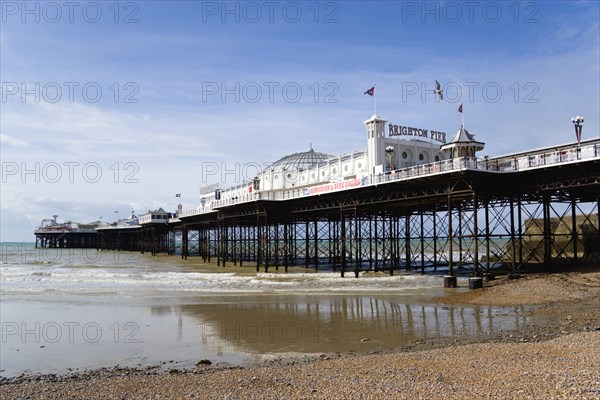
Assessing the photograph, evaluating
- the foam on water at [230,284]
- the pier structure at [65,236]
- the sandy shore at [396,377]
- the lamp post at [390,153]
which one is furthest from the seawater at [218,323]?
the pier structure at [65,236]

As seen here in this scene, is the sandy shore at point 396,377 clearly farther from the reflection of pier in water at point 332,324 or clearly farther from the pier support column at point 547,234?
the pier support column at point 547,234

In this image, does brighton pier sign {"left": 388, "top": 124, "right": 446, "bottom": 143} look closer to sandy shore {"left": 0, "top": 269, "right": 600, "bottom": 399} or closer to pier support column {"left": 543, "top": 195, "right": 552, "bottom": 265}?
pier support column {"left": 543, "top": 195, "right": 552, "bottom": 265}

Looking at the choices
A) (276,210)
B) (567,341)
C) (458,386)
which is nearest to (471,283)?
(567,341)

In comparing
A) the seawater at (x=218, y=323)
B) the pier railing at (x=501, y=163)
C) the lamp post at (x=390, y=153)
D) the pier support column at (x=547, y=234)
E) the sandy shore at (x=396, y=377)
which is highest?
the lamp post at (x=390, y=153)

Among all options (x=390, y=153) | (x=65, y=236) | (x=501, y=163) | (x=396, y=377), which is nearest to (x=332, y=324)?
(x=396, y=377)

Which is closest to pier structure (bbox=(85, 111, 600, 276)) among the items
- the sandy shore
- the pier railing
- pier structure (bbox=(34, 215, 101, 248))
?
the pier railing

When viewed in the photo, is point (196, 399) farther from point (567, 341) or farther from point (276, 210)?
point (276, 210)

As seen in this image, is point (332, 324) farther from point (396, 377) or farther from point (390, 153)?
point (390, 153)

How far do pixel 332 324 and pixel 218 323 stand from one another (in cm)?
449

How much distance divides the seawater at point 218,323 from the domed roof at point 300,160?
3270cm

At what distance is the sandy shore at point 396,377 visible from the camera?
932 cm

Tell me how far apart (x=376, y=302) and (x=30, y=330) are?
14626mm

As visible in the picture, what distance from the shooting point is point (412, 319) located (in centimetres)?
1894

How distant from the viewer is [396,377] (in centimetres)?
1037
